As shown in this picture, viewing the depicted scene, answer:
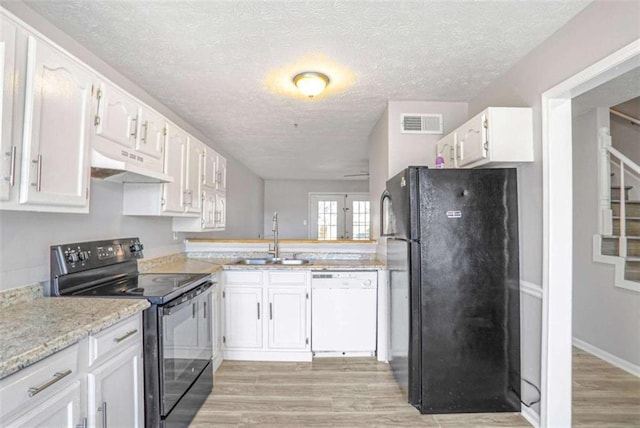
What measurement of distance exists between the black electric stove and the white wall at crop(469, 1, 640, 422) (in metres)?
2.28

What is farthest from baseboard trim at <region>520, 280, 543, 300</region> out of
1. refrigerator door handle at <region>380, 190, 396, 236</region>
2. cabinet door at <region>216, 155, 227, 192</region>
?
cabinet door at <region>216, 155, 227, 192</region>

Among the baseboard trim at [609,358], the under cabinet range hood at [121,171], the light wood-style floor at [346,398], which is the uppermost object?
the under cabinet range hood at [121,171]

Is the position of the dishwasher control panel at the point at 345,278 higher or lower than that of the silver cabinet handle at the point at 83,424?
higher

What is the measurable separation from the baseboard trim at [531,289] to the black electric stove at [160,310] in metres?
2.28

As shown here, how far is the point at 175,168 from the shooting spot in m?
2.60

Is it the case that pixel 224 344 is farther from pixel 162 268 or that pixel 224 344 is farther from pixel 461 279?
pixel 461 279

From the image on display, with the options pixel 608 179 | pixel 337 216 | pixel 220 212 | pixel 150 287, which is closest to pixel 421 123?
pixel 608 179

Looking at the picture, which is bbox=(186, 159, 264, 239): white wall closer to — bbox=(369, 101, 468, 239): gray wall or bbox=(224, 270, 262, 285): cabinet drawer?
bbox=(224, 270, 262, 285): cabinet drawer

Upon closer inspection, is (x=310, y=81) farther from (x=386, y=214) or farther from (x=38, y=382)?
(x=38, y=382)

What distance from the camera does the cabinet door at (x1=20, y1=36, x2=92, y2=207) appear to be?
1311 millimetres

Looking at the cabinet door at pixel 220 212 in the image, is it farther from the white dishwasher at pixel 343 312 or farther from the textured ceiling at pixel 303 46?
the white dishwasher at pixel 343 312

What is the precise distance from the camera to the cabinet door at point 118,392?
1.32 metres

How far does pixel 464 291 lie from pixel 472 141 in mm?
1061

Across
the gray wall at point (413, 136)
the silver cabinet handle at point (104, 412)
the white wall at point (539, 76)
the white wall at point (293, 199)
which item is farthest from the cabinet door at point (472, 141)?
the white wall at point (293, 199)
